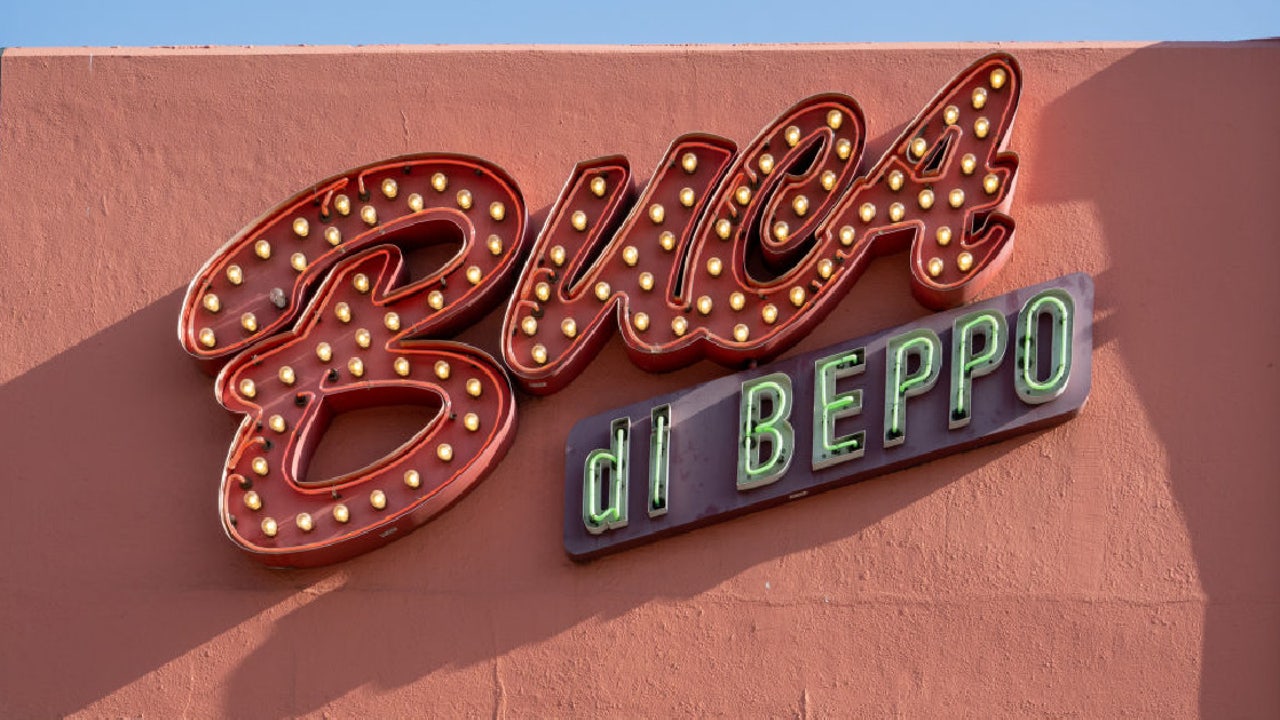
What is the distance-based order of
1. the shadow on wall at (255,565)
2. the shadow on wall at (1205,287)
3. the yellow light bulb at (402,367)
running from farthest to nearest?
the yellow light bulb at (402,367) < the shadow on wall at (255,565) < the shadow on wall at (1205,287)

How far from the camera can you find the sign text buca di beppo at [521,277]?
9484 mm

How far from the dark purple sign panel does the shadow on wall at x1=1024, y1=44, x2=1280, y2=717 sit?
1.44 feet

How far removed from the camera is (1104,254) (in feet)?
31.8

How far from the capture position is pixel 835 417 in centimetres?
933

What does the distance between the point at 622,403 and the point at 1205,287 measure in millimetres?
2883

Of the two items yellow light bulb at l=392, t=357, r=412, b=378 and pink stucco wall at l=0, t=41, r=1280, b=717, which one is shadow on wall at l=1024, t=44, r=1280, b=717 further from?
yellow light bulb at l=392, t=357, r=412, b=378

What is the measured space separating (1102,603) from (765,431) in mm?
1736

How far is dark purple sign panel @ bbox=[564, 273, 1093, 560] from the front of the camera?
924 cm

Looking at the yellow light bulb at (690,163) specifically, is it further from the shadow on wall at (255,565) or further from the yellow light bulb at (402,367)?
the yellow light bulb at (402,367)

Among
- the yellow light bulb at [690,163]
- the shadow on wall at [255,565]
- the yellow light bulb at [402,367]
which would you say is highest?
the yellow light bulb at [690,163]

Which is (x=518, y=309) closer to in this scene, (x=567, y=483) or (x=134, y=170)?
(x=567, y=483)

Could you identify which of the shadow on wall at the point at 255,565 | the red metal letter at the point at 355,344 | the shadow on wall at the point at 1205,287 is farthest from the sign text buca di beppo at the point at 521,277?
the shadow on wall at the point at 1205,287

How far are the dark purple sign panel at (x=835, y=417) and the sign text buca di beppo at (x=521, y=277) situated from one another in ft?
0.73

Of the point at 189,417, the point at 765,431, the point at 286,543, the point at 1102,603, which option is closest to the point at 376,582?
the point at 286,543
